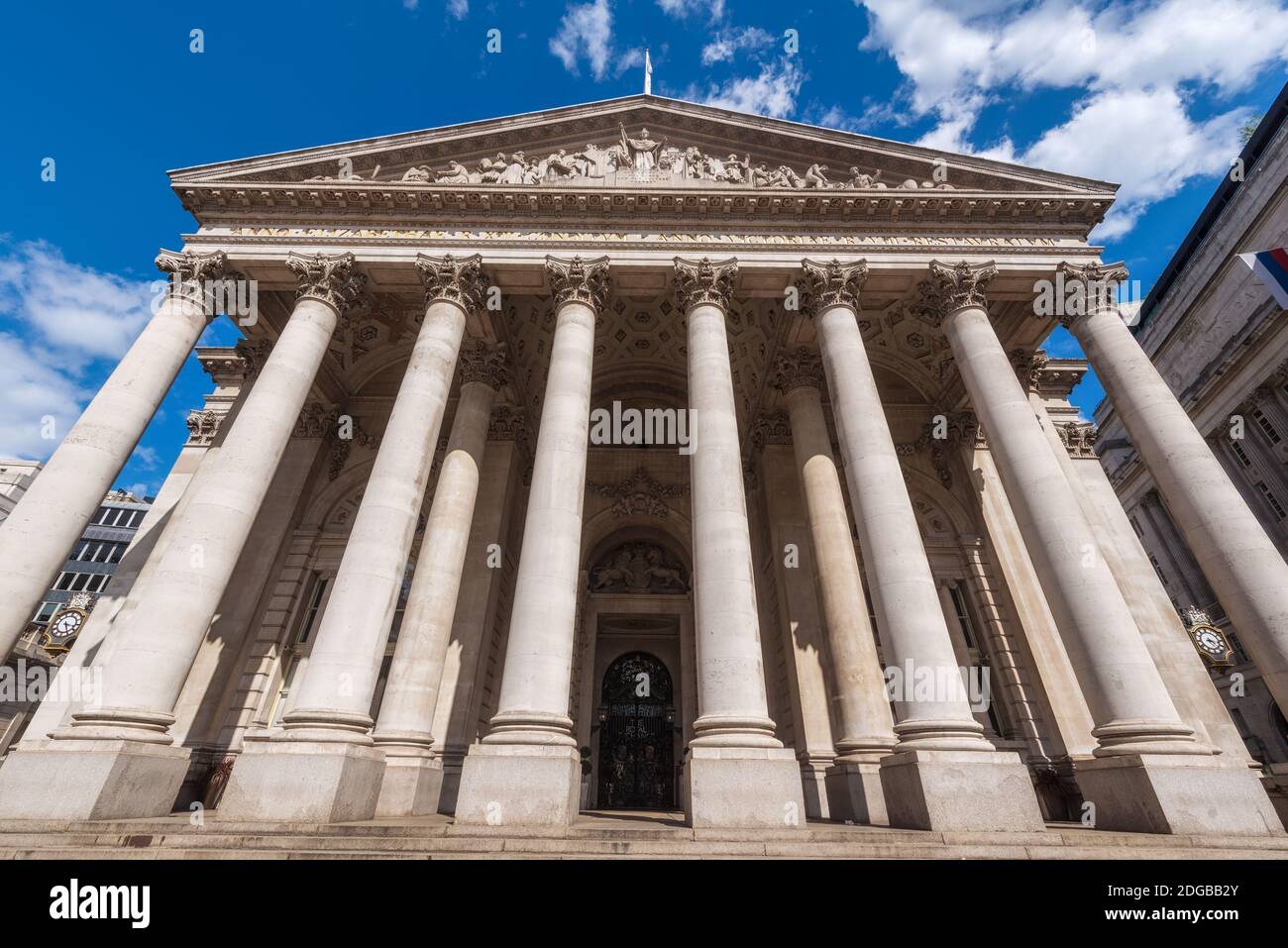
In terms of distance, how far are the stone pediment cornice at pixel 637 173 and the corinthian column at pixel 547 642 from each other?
193 inches

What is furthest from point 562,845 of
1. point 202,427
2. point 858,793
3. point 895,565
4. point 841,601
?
point 202,427

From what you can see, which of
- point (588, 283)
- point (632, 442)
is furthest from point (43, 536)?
point (632, 442)

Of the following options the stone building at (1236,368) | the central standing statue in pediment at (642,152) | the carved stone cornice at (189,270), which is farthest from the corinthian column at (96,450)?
the stone building at (1236,368)

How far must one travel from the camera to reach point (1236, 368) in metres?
30.5

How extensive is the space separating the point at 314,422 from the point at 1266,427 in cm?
4393

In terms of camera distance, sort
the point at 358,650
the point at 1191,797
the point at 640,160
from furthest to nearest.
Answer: the point at 640,160 → the point at 358,650 → the point at 1191,797

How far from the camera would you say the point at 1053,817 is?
15414 millimetres

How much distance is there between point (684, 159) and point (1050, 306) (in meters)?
11.4

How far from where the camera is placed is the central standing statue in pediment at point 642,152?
59.6 feet

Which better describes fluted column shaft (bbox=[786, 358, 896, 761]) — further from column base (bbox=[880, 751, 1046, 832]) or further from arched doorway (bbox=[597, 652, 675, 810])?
arched doorway (bbox=[597, 652, 675, 810])

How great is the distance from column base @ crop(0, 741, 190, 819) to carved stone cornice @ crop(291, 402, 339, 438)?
1300 centimetres

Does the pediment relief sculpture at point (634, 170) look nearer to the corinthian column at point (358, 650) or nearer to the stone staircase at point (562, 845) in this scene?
the corinthian column at point (358, 650)

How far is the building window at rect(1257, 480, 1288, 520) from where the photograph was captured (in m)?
29.3

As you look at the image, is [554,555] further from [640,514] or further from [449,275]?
[640,514]
